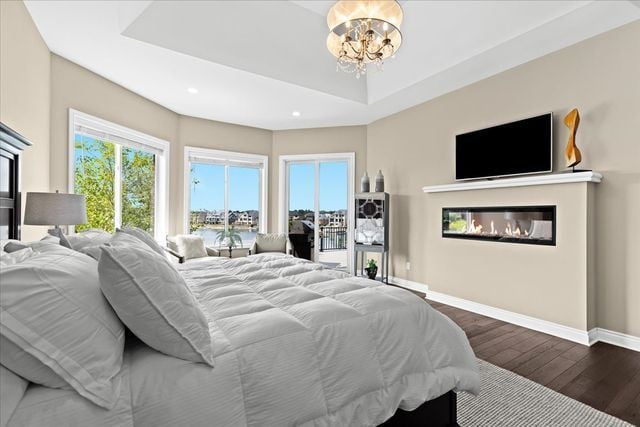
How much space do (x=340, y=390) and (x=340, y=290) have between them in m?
0.65

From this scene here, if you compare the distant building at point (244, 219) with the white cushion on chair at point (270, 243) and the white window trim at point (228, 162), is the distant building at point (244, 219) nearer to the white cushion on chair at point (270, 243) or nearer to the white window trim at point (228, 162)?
the white window trim at point (228, 162)

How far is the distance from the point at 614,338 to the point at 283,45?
4.68m

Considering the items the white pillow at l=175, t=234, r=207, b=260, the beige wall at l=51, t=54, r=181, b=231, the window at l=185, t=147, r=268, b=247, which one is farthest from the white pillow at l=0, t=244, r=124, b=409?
the window at l=185, t=147, r=268, b=247

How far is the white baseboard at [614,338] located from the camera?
2.88 meters

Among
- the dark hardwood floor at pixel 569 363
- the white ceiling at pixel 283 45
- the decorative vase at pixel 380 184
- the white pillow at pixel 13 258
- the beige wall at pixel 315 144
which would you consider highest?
the white ceiling at pixel 283 45

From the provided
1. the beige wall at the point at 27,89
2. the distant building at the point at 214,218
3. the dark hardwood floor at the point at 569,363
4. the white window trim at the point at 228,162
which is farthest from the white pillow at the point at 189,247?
the dark hardwood floor at the point at 569,363

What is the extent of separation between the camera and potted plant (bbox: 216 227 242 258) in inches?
213

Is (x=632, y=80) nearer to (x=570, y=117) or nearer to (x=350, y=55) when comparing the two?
(x=570, y=117)

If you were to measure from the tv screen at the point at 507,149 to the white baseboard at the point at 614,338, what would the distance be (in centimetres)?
164

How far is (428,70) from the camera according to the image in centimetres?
404

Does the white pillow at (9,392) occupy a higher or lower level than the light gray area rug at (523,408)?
higher

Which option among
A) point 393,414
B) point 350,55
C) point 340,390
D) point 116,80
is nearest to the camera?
point 340,390

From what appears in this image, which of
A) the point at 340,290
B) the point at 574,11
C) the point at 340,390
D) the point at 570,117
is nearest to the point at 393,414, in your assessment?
the point at 340,390

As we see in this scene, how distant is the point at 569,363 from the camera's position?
259cm
